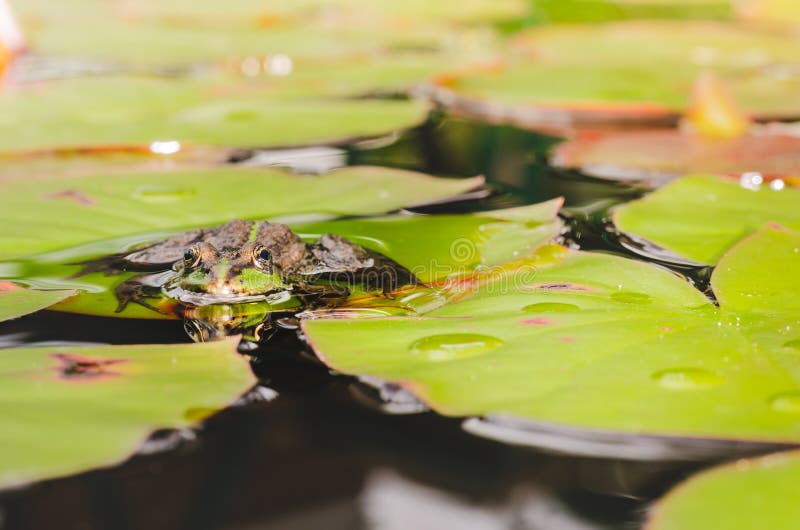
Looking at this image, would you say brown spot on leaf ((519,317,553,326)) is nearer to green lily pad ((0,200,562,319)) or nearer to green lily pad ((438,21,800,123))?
green lily pad ((0,200,562,319))

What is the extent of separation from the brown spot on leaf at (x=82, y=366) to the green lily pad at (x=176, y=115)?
5.65ft

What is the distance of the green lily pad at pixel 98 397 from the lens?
3.84 ft

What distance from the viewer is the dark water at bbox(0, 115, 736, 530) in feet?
3.83

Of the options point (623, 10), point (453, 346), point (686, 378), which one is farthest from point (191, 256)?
point (623, 10)

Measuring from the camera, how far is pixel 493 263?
1958 mm

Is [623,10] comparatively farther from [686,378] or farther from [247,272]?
[686,378]

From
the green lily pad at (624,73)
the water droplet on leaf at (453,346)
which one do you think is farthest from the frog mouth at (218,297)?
the green lily pad at (624,73)

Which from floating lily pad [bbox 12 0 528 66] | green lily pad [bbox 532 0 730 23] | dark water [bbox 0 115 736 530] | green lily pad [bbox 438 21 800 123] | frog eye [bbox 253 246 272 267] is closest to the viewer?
dark water [bbox 0 115 736 530]

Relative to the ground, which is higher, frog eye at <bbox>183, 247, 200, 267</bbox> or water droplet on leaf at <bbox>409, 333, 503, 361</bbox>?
frog eye at <bbox>183, 247, 200, 267</bbox>

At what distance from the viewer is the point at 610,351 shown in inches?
57.1

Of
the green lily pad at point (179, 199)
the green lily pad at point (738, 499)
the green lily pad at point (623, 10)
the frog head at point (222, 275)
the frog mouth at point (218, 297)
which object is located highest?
the green lily pad at point (623, 10)

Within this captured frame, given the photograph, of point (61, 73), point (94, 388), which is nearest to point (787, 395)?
point (94, 388)

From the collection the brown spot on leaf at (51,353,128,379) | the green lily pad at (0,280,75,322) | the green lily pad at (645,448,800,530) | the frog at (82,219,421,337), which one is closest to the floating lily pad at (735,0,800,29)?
the frog at (82,219,421,337)

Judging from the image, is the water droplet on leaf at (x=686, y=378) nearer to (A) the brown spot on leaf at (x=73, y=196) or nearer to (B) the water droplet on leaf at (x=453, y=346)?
(B) the water droplet on leaf at (x=453, y=346)
